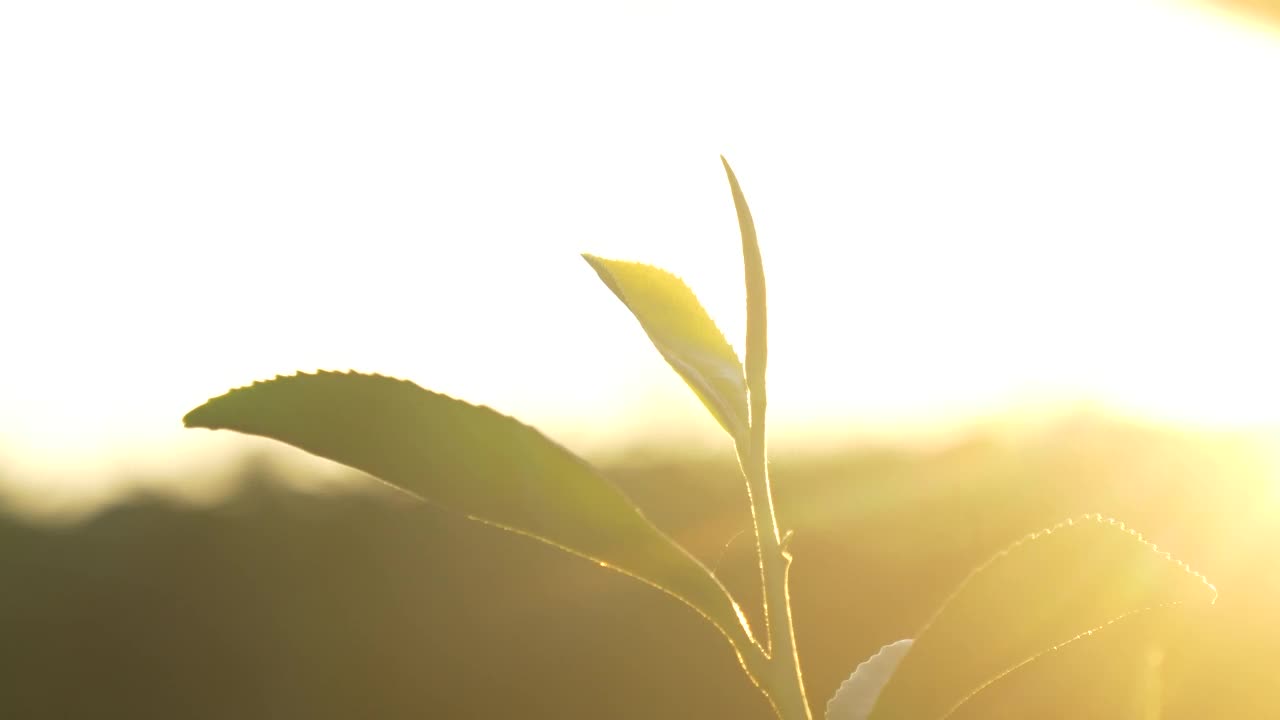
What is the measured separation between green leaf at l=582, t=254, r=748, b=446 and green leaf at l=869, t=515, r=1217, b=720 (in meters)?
0.14

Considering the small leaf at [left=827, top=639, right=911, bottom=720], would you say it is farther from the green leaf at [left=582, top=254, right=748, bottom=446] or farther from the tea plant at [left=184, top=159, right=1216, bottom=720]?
the green leaf at [left=582, top=254, right=748, bottom=446]

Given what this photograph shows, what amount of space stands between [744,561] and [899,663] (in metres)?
5.81

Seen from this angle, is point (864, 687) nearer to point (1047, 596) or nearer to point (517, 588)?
point (1047, 596)

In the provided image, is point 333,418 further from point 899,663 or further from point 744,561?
point 744,561

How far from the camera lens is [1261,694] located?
5523 mm

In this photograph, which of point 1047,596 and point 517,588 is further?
point 517,588

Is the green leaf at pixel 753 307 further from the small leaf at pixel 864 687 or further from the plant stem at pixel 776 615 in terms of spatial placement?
the small leaf at pixel 864 687

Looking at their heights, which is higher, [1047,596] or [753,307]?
[753,307]

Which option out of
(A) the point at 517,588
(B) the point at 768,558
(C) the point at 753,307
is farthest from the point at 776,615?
(A) the point at 517,588

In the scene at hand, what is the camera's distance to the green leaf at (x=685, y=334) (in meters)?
0.59

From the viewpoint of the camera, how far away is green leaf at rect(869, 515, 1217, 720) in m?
0.59

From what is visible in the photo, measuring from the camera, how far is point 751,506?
1.76 feet

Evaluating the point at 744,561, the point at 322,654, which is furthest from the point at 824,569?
the point at 322,654

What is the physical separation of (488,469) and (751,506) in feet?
0.40
